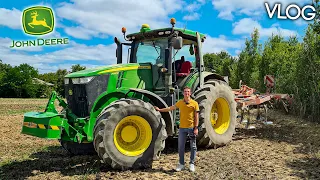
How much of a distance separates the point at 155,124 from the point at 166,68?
1.48 metres

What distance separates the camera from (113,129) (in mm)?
5605

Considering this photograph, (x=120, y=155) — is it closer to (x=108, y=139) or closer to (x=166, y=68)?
(x=108, y=139)

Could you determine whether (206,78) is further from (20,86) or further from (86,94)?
(20,86)

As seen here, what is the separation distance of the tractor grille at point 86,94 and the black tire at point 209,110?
2.19 m

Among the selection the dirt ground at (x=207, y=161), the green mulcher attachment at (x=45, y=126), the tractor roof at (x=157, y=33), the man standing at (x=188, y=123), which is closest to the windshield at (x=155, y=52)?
the tractor roof at (x=157, y=33)

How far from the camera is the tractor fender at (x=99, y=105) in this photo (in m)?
5.93

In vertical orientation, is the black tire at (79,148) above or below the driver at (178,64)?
below

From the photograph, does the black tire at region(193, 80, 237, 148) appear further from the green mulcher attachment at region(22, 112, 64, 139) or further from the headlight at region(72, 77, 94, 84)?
the green mulcher attachment at region(22, 112, 64, 139)

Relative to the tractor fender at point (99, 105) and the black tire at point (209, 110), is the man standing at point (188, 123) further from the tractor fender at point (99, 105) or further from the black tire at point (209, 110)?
the tractor fender at point (99, 105)

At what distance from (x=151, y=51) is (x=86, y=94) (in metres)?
1.93

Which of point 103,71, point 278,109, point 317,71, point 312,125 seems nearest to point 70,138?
point 103,71

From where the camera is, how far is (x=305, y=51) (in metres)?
12.8

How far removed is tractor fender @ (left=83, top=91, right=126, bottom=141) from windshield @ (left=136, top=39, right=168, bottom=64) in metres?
1.23

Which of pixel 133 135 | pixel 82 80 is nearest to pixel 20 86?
pixel 82 80
